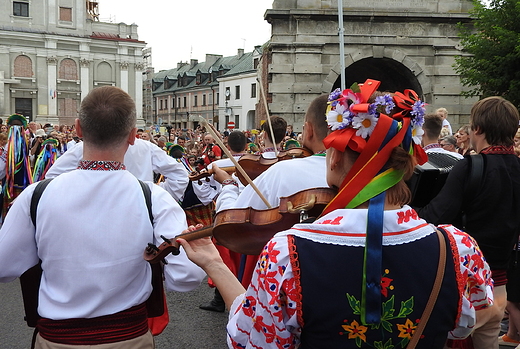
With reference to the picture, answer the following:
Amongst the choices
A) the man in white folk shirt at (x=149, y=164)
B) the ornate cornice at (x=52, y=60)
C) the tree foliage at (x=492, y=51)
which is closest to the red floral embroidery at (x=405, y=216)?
the man in white folk shirt at (x=149, y=164)

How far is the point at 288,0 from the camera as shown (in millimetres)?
13242

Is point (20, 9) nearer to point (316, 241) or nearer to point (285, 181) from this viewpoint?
point (285, 181)

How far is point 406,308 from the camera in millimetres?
1561

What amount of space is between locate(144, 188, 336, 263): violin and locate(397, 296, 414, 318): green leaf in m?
0.55

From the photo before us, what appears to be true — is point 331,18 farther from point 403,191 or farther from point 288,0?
point 403,191

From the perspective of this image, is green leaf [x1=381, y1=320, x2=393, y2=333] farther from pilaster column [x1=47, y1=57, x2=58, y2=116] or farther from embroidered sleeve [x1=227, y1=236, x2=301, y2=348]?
pilaster column [x1=47, y1=57, x2=58, y2=116]

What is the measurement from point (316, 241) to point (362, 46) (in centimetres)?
1307

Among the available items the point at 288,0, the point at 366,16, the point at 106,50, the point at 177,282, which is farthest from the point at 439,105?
the point at 106,50

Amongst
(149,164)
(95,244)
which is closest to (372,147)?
(95,244)

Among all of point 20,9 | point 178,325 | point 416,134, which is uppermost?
point 20,9

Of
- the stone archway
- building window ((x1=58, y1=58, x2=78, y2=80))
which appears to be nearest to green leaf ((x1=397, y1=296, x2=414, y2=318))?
the stone archway

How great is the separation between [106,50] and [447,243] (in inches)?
2227

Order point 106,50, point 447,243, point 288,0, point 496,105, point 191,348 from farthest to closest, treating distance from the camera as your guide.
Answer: point 106,50, point 288,0, point 191,348, point 496,105, point 447,243

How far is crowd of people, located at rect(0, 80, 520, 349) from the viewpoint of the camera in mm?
1533
